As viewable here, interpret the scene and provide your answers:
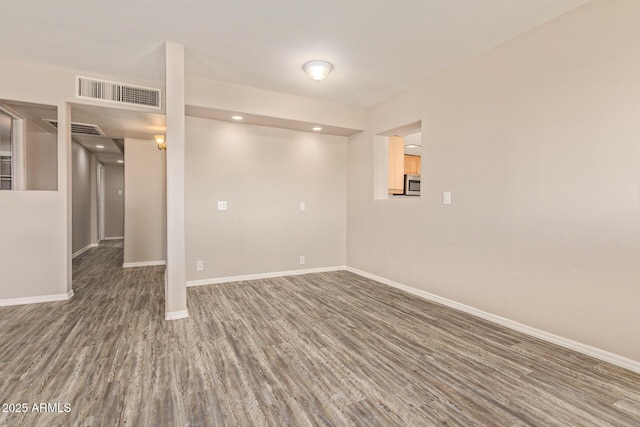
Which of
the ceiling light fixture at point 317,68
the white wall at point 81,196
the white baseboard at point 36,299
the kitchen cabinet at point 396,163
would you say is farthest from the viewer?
the white wall at point 81,196

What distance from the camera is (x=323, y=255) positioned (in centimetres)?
542

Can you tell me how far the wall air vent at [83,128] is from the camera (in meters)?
4.63

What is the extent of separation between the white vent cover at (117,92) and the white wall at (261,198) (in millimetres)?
541

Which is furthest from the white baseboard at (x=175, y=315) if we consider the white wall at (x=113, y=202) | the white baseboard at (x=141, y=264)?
the white wall at (x=113, y=202)

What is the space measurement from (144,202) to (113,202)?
15.2ft

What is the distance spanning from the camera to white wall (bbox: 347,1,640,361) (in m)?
2.29

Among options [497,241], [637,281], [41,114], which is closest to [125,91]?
[41,114]

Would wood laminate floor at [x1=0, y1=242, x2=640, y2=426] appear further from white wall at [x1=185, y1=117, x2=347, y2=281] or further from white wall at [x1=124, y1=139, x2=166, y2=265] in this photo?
white wall at [x1=124, y1=139, x2=166, y2=265]

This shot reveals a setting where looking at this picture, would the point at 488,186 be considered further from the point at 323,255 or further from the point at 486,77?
the point at 323,255

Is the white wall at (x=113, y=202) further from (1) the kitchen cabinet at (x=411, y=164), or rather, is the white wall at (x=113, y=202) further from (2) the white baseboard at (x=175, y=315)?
(1) the kitchen cabinet at (x=411, y=164)

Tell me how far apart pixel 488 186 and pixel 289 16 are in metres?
2.48

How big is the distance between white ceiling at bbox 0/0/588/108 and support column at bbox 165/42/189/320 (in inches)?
9.9

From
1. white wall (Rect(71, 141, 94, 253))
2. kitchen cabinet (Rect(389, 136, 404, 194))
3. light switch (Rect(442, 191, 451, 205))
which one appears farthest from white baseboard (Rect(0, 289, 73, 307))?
kitchen cabinet (Rect(389, 136, 404, 194))

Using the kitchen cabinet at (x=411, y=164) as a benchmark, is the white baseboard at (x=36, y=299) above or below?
below
